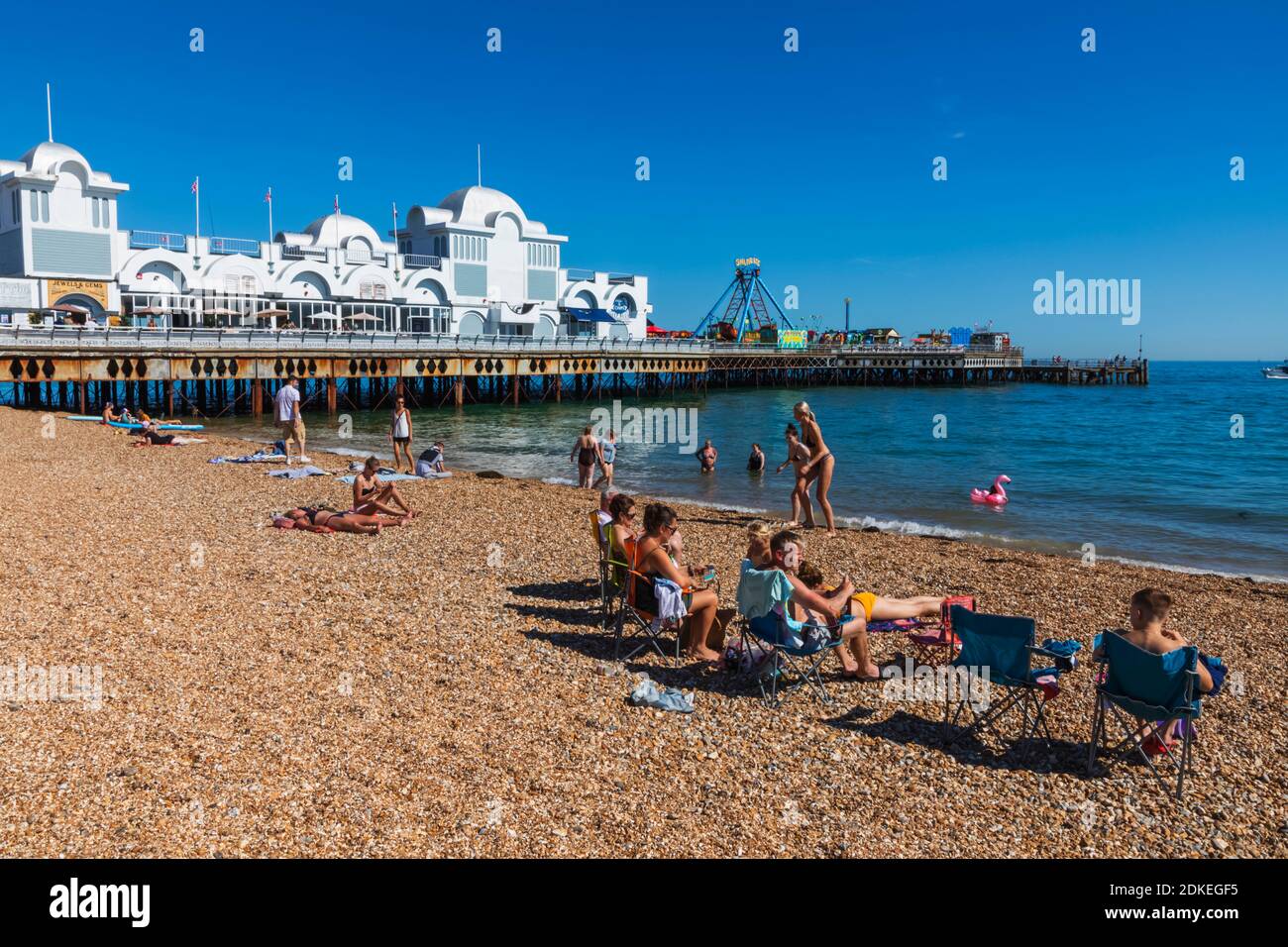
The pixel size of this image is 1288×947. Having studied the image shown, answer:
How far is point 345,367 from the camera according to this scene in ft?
126

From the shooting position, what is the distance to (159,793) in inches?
160

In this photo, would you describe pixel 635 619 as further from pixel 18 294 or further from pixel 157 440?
pixel 18 294

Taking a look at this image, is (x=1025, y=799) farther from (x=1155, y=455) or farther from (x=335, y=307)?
(x=335, y=307)

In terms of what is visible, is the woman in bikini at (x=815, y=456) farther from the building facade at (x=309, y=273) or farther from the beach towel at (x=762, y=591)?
the building facade at (x=309, y=273)

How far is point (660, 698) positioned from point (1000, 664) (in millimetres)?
1945

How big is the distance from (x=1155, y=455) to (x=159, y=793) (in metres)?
30.8

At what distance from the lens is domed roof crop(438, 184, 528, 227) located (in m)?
53.2

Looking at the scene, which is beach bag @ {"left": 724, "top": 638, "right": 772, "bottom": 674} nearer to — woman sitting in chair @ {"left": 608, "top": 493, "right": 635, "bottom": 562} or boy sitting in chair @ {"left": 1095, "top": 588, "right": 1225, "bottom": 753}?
woman sitting in chair @ {"left": 608, "top": 493, "right": 635, "bottom": 562}

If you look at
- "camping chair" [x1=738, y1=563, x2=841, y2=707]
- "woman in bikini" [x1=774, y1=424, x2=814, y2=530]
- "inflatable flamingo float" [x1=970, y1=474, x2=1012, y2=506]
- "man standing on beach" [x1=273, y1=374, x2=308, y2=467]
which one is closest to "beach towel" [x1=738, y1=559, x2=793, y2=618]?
"camping chair" [x1=738, y1=563, x2=841, y2=707]

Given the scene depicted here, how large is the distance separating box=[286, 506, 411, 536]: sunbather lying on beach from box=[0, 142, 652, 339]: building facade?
31.2 m

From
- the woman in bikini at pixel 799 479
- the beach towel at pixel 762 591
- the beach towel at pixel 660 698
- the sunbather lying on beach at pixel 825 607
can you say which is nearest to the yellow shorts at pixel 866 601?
the sunbather lying on beach at pixel 825 607

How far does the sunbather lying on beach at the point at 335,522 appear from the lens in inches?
391

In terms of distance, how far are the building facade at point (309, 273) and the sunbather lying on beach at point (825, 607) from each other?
3723 cm
